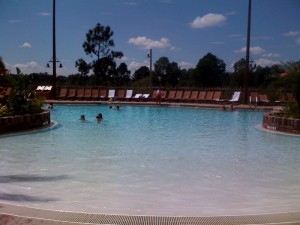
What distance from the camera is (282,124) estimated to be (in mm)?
10984

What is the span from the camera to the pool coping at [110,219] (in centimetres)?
344

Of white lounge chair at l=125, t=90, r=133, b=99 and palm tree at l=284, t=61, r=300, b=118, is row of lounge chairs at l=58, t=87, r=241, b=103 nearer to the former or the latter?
white lounge chair at l=125, t=90, r=133, b=99

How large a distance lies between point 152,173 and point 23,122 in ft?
18.6

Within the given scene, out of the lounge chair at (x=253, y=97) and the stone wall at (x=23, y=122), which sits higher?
the lounge chair at (x=253, y=97)

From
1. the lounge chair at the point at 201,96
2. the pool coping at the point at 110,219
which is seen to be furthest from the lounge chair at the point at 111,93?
the pool coping at the point at 110,219

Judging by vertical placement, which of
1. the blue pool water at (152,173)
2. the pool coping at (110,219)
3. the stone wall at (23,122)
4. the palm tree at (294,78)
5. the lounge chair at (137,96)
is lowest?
the blue pool water at (152,173)

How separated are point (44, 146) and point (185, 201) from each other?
14.3 feet

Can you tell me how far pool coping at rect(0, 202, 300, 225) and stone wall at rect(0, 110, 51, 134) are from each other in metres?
6.49

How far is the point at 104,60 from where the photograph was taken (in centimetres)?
3606

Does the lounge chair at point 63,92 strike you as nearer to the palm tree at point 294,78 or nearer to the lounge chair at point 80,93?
the lounge chair at point 80,93

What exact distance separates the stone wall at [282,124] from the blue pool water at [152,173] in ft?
2.08

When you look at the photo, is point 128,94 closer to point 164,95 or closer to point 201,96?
point 164,95

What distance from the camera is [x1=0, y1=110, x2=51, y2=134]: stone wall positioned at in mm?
9898

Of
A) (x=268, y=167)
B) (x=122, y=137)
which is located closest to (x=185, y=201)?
(x=268, y=167)
